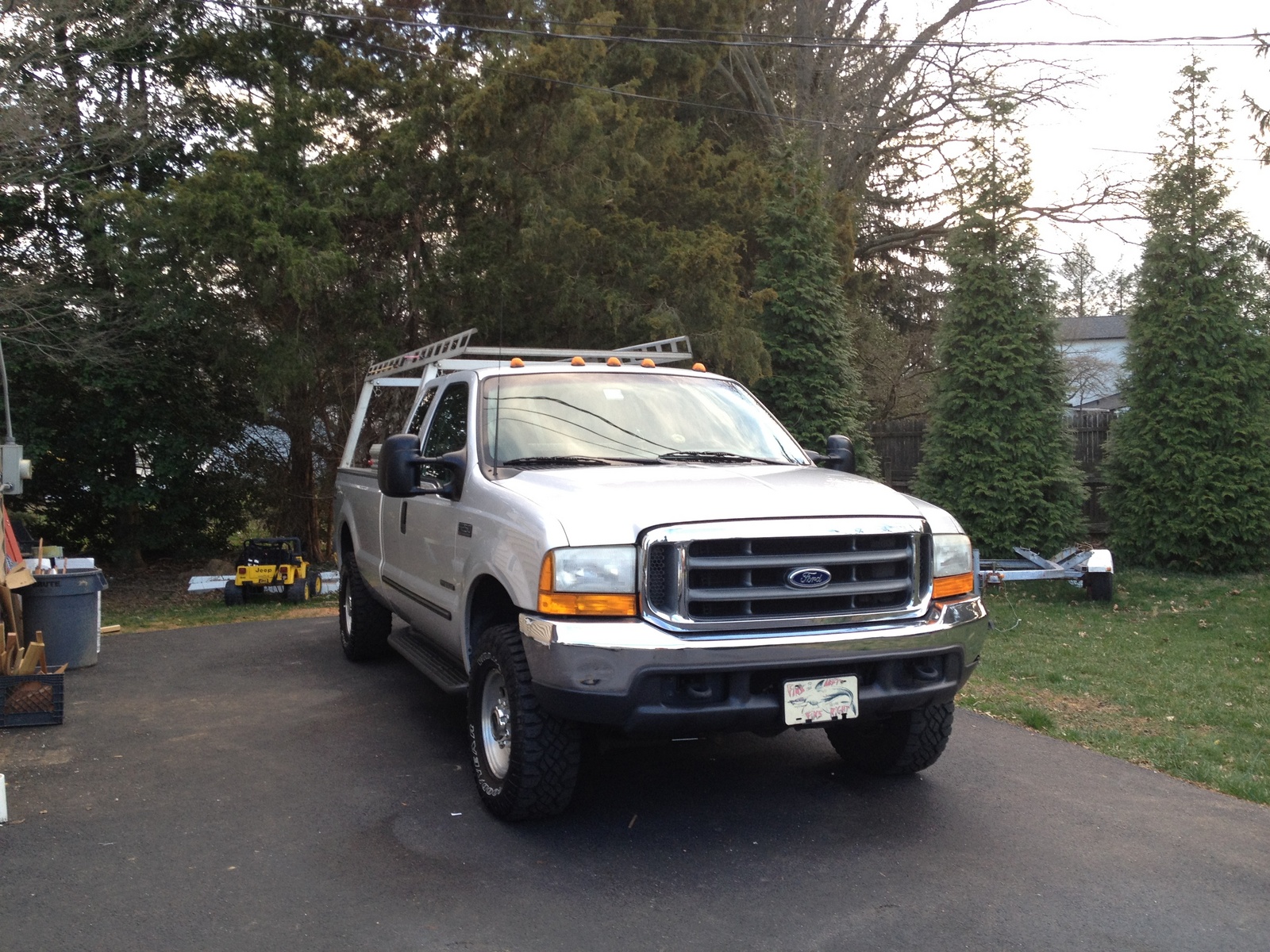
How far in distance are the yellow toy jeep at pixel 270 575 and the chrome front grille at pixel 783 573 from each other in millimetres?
9344

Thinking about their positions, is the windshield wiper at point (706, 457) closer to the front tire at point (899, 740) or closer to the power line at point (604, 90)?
the front tire at point (899, 740)

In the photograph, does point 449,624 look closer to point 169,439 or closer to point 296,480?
point 169,439

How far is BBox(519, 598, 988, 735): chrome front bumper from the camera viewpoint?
417 centimetres

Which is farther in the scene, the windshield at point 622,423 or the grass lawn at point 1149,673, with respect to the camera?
the grass lawn at point 1149,673

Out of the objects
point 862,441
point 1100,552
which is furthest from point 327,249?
point 1100,552

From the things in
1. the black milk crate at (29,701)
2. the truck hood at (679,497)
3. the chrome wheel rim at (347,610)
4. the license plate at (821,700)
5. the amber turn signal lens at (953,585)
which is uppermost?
the truck hood at (679,497)

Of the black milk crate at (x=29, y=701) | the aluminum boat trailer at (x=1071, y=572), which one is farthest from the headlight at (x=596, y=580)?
the aluminum boat trailer at (x=1071, y=572)

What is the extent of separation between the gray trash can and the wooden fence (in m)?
13.2

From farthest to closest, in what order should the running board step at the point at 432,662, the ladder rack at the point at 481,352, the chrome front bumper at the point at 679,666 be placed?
the ladder rack at the point at 481,352 → the running board step at the point at 432,662 → the chrome front bumper at the point at 679,666

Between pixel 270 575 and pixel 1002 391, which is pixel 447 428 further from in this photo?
pixel 1002 391

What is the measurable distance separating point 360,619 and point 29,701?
2.28 meters

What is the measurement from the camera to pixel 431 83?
13.8m

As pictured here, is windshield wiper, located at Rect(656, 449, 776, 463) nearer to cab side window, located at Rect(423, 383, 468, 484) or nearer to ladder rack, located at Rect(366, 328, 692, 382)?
cab side window, located at Rect(423, 383, 468, 484)

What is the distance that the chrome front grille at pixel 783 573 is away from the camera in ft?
14.0
